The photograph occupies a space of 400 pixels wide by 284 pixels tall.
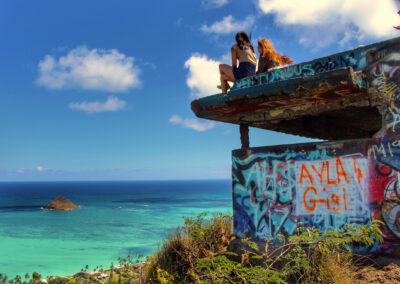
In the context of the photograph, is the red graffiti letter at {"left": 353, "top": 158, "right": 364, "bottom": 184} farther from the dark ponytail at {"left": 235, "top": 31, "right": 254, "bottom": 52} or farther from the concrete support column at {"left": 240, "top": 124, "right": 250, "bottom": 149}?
the dark ponytail at {"left": 235, "top": 31, "right": 254, "bottom": 52}

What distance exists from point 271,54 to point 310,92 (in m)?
1.55

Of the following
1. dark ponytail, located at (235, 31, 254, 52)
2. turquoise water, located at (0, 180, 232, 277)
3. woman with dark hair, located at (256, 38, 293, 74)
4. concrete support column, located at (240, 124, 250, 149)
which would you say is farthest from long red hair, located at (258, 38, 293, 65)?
turquoise water, located at (0, 180, 232, 277)

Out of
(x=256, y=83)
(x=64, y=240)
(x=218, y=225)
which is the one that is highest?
(x=256, y=83)

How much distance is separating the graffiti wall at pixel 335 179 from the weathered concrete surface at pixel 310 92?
29mm

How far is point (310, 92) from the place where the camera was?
5.02 m

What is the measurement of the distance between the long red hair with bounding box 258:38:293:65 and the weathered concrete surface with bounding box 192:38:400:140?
585 millimetres

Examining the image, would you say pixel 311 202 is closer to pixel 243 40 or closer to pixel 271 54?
pixel 271 54

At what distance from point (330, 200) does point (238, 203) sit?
6.06ft

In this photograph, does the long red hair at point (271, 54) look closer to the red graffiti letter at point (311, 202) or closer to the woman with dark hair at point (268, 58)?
the woman with dark hair at point (268, 58)

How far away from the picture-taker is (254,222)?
241 inches

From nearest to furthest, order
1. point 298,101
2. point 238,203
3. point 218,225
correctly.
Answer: point 298,101
point 238,203
point 218,225

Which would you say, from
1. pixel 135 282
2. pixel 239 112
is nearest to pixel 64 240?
pixel 135 282

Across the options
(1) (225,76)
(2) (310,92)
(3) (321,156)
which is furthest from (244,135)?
(2) (310,92)

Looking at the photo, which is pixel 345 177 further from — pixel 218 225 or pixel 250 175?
pixel 218 225
